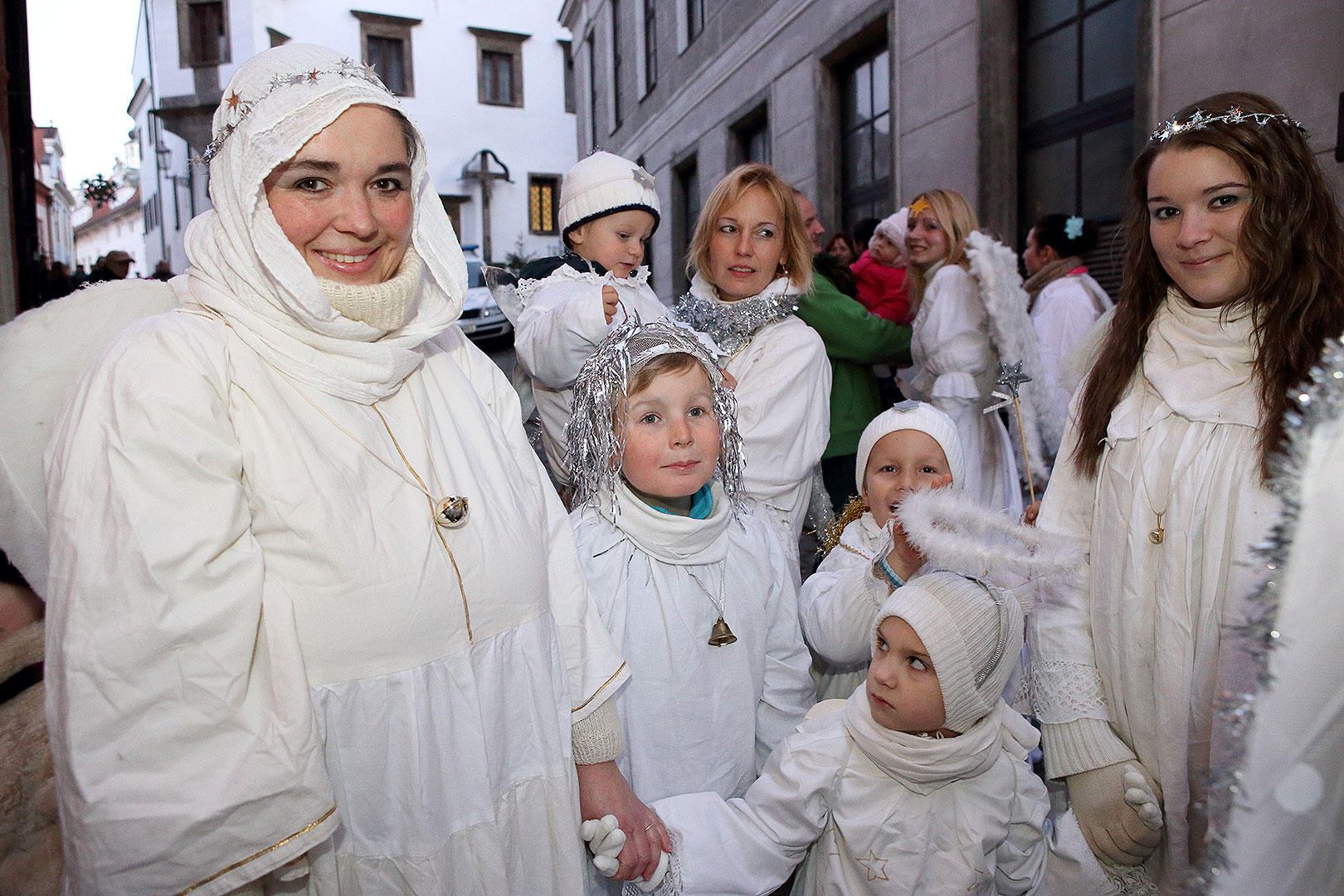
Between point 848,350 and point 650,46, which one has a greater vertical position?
point 650,46

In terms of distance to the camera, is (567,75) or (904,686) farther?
(567,75)

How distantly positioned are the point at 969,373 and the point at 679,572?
215 cm

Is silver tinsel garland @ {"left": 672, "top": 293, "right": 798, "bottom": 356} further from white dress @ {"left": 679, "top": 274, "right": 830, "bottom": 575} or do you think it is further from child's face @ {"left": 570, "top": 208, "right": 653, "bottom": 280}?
child's face @ {"left": 570, "top": 208, "right": 653, "bottom": 280}

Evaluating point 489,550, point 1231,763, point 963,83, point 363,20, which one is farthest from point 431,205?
point 363,20

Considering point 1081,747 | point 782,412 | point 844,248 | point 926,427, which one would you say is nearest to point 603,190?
point 782,412

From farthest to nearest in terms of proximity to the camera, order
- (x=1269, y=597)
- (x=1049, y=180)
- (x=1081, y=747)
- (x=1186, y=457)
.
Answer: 1. (x=1049, y=180)
2. (x=1081, y=747)
3. (x=1186, y=457)
4. (x=1269, y=597)

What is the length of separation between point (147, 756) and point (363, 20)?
32.0m

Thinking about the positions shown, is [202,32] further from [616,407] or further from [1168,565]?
[1168,565]

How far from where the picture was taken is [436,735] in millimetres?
1430

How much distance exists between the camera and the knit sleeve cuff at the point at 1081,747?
1.81 m

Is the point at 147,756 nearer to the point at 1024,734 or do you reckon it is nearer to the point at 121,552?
the point at 121,552

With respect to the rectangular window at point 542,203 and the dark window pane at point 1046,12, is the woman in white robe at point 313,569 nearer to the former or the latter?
the dark window pane at point 1046,12

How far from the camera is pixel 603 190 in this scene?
2994 mm

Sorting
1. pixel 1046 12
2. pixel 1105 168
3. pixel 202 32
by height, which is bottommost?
pixel 1105 168
